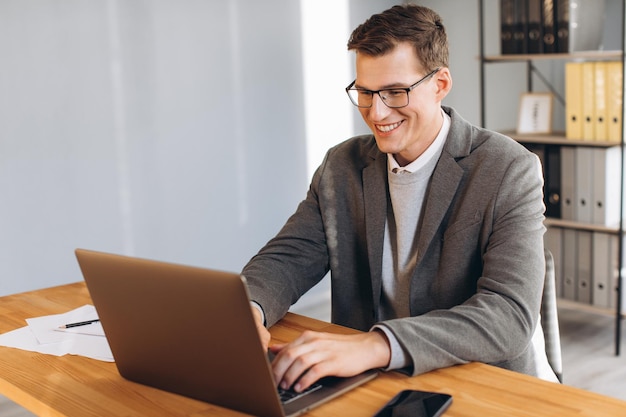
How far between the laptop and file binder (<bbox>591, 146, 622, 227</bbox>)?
99.8 inches

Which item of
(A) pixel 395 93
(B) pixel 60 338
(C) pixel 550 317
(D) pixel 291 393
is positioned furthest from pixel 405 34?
(B) pixel 60 338

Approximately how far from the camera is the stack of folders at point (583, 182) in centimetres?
365

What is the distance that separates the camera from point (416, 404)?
4.16 feet

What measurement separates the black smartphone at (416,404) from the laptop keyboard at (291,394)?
13 cm

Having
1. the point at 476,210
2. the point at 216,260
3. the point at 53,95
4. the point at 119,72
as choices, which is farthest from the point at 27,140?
the point at 476,210

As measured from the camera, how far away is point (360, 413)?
1.27 meters

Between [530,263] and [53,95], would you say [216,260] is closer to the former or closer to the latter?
[53,95]

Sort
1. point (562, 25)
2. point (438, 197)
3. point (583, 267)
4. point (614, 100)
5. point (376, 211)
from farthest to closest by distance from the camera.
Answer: point (583, 267) < point (562, 25) < point (614, 100) < point (376, 211) < point (438, 197)

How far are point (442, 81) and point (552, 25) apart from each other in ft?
6.93

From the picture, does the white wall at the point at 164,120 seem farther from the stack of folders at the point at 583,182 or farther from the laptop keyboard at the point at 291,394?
the laptop keyboard at the point at 291,394

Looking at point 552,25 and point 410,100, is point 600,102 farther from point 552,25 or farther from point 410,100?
point 410,100

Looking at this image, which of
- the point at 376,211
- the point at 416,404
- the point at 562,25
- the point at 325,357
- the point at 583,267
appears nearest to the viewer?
the point at 416,404

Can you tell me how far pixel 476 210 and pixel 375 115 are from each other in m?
0.28

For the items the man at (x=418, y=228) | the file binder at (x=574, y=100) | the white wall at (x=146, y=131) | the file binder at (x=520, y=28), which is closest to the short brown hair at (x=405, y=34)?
the man at (x=418, y=228)
